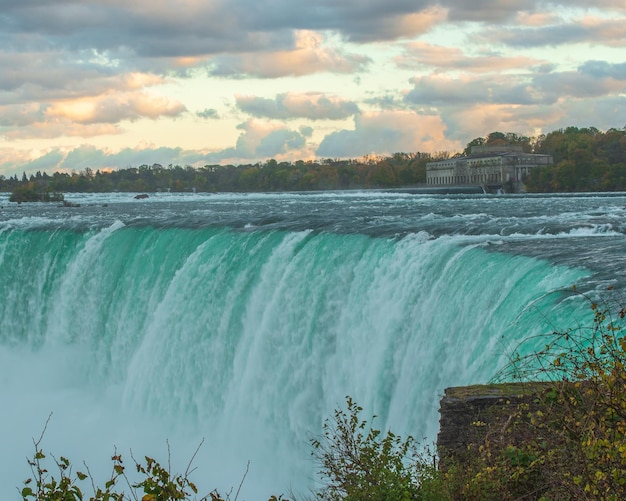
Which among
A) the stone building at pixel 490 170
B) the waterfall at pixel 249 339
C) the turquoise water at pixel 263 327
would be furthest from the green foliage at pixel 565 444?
the stone building at pixel 490 170

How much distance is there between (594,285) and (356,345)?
4.42m

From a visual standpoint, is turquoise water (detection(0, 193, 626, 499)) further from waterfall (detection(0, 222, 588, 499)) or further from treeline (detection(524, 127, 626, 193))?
treeline (detection(524, 127, 626, 193))

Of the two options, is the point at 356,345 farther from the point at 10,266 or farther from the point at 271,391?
the point at 10,266

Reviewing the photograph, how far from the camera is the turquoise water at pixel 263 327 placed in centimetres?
1219

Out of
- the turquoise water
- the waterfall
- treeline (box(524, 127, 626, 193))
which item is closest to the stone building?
treeline (box(524, 127, 626, 193))

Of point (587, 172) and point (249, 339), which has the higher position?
point (587, 172)

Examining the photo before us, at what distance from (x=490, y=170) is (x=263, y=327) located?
87.3 m

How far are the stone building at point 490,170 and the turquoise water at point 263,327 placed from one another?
6594cm

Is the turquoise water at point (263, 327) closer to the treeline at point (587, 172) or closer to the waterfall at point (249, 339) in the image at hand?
the waterfall at point (249, 339)

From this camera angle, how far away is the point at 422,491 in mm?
6965

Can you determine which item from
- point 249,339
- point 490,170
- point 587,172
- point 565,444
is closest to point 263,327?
point 249,339

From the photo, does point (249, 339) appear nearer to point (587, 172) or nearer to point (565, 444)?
point (565, 444)

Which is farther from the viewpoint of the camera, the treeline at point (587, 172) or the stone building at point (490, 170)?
the stone building at point (490, 170)

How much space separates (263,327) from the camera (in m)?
16.6
